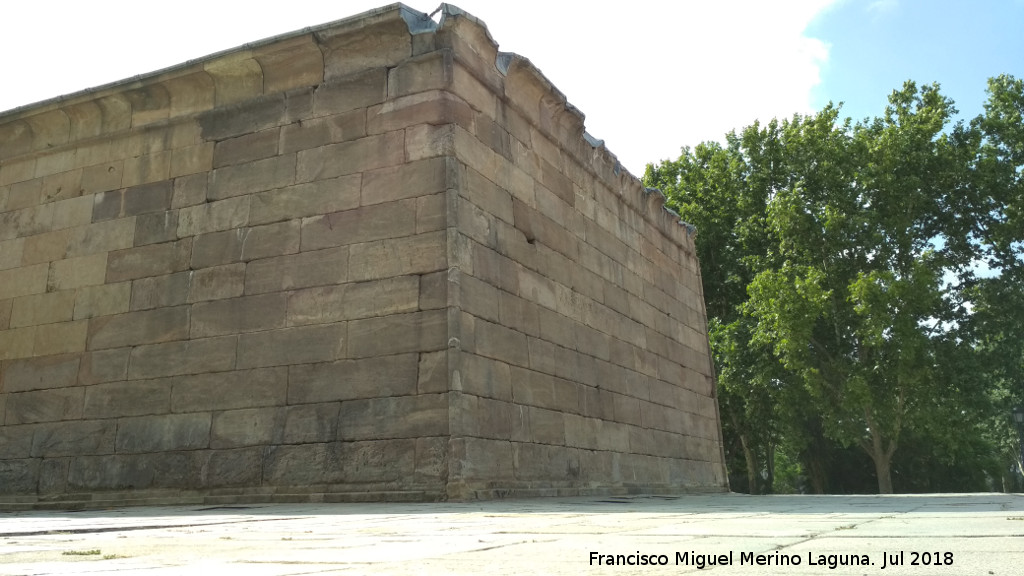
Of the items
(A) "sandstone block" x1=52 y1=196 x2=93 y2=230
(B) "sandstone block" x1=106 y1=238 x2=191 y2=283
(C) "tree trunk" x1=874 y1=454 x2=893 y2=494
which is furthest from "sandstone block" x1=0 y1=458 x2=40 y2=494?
(C) "tree trunk" x1=874 y1=454 x2=893 y2=494

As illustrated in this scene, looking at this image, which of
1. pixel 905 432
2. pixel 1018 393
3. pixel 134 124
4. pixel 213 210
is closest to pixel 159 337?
pixel 213 210

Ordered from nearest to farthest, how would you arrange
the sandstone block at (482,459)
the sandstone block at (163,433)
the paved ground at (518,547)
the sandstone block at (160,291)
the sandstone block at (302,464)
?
the paved ground at (518,547) < the sandstone block at (482,459) < the sandstone block at (302,464) < the sandstone block at (163,433) < the sandstone block at (160,291)

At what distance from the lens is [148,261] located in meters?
9.30

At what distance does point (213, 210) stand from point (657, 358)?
271 inches

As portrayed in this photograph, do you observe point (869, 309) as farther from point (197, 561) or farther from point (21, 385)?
point (197, 561)

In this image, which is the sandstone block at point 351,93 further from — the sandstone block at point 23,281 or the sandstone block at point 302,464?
the sandstone block at point 23,281

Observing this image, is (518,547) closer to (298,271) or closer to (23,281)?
(298,271)

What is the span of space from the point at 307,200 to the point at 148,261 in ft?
7.12

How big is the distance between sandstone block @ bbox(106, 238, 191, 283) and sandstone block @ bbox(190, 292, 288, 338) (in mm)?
654

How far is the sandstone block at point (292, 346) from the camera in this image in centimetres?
805

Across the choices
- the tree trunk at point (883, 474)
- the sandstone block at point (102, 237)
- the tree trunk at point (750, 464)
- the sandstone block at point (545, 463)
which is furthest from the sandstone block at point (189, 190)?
the tree trunk at point (750, 464)

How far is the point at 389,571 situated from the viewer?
2189mm

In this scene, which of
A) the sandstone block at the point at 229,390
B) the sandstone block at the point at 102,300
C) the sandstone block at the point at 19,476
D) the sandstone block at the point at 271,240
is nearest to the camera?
the sandstone block at the point at 229,390

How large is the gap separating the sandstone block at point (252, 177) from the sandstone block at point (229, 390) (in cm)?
206
